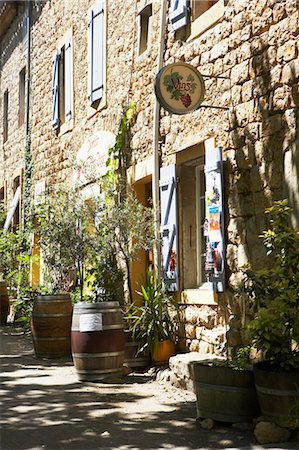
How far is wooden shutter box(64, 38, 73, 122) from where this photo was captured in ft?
35.9

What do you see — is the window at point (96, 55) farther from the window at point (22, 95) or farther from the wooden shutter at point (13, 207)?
the window at point (22, 95)

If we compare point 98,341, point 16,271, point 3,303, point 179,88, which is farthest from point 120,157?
point 3,303

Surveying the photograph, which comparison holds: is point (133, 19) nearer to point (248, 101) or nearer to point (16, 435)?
point (248, 101)

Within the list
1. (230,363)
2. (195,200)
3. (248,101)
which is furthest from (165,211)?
(230,363)

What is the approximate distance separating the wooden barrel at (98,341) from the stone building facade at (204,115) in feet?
2.59

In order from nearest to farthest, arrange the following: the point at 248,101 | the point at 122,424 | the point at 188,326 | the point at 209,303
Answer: the point at 122,424 → the point at 248,101 → the point at 209,303 → the point at 188,326

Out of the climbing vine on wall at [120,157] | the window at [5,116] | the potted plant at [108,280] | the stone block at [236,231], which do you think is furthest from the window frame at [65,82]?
the stone block at [236,231]

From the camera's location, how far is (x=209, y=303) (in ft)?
21.6

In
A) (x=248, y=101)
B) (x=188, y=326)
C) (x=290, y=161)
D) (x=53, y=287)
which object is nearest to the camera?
(x=290, y=161)

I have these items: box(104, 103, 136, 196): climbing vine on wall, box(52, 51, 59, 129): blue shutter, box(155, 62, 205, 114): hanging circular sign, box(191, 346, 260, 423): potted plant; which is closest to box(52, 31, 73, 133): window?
box(52, 51, 59, 129): blue shutter

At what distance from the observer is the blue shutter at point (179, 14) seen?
7.23 meters

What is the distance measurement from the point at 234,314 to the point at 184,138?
208 centimetres

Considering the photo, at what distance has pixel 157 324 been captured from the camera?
23.5 ft

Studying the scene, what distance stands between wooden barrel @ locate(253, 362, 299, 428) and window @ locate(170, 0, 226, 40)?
3891mm
